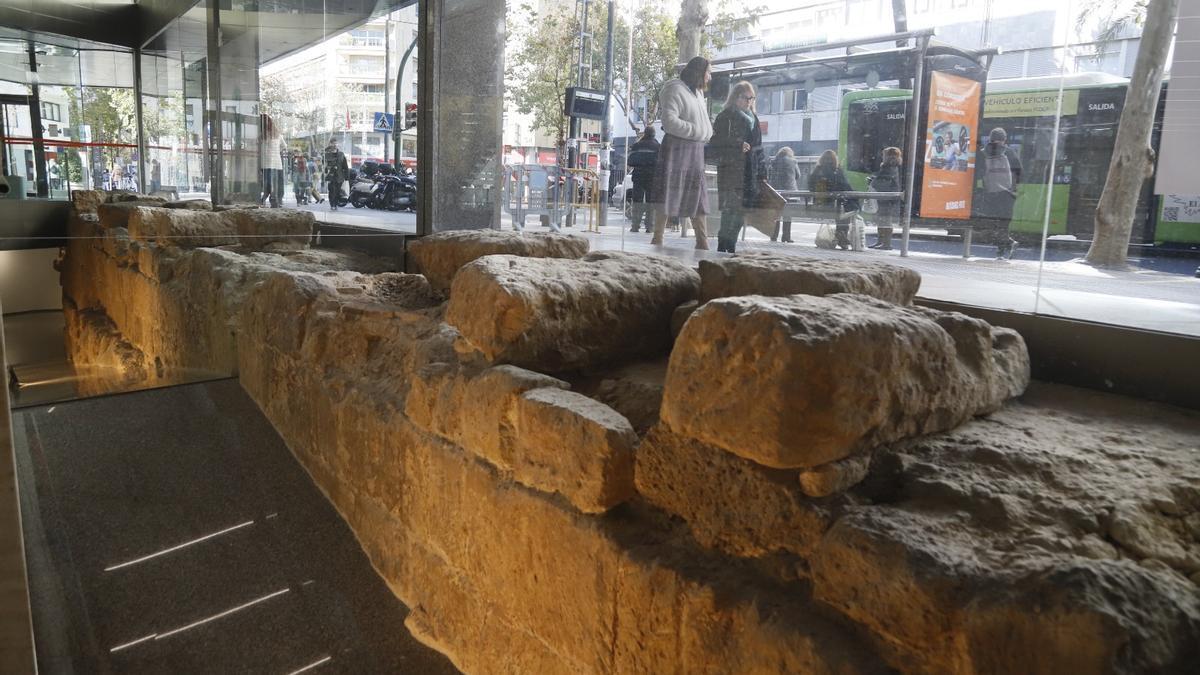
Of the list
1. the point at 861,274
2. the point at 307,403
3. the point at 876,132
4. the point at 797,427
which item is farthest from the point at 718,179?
the point at 797,427

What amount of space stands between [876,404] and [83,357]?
3.33 m

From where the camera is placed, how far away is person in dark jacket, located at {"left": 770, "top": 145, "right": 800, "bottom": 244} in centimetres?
333

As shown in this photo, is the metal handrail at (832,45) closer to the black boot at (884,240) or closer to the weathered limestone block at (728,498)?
the black boot at (884,240)

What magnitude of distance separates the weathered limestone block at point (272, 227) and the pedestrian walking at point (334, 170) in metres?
0.21

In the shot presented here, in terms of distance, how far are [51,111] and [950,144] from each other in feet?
11.1

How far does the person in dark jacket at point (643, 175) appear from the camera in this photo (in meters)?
4.16

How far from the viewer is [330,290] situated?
3.57 meters

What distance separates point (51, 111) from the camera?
127 inches

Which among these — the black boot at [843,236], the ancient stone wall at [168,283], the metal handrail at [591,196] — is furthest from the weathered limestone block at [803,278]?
the ancient stone wall at [168,283]

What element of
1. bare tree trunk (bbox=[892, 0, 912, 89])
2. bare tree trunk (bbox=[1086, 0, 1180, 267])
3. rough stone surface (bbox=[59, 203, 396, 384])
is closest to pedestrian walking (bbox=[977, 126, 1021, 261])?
bare tree trunk (bbox=[1086, 0, 1180, 267])

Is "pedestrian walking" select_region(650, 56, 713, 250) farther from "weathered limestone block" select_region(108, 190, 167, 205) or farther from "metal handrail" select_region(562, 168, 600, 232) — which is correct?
"weathered limestone block" select_region(108, 190, 167, 205)

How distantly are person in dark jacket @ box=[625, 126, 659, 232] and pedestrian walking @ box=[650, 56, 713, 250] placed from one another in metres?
0.06

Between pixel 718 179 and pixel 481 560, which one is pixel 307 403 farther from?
pixel 718 179

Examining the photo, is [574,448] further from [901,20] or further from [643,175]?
[643,175]
